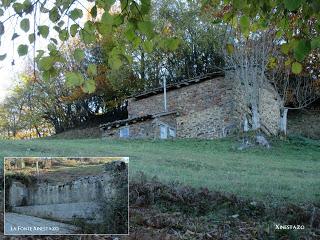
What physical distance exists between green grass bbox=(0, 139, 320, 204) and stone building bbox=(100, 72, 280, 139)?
1.73 feet

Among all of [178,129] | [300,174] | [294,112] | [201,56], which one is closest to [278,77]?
[294,112]

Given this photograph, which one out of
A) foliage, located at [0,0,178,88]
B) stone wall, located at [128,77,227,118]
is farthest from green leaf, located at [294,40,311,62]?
stone wall, located at [128,77,227,118]

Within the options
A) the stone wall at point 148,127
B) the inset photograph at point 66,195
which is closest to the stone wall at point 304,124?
the stone wall at point 148,127

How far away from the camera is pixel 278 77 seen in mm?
9414

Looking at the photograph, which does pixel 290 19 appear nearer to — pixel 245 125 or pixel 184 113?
pixel 184 113

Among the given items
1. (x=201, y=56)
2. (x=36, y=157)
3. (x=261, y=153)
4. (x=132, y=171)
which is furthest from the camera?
(x=201, y=56)

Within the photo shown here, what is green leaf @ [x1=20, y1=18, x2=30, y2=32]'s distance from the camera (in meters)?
2.93

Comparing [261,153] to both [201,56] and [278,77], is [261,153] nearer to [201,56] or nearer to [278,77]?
[201,56]

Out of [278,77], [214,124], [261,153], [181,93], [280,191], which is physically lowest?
[280,191]


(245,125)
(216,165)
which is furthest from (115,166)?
(245,125)

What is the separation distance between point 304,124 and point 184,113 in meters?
2.91

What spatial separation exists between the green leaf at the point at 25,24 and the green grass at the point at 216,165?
175 cm

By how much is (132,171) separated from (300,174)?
188 centimetres

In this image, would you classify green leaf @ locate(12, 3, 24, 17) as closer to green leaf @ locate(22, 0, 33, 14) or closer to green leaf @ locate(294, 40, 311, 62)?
green leaf @ locate(22, 0, 33, 14)
